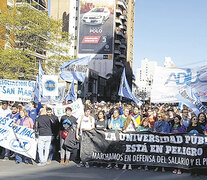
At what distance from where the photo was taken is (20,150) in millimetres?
9289

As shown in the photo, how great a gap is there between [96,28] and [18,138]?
65670 mm

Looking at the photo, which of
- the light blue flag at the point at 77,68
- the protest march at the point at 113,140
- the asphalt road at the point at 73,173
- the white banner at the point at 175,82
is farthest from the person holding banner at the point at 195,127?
the light blue flag at the point at 77,68

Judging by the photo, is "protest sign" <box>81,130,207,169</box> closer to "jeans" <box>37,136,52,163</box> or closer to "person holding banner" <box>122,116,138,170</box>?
"person holding banner" <box>122,116,138,170</box>

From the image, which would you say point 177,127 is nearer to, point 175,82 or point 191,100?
point 191,100

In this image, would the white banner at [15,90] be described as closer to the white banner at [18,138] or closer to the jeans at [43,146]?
the white banner at [18,138]

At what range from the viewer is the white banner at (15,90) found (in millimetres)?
12547

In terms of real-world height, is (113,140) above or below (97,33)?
below

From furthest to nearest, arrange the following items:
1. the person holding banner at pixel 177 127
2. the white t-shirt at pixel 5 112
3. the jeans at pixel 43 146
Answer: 1. the white t-shirt at pixel 5 112
2. the jeans at pixel 43 146
3. the person holding banner at pixel 177 127

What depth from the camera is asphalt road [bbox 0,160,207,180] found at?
7.58m

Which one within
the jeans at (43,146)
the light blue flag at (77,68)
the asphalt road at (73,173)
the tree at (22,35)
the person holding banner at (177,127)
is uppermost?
the tree at (22,35)

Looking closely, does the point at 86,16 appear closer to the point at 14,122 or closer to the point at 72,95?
the point at 72,95

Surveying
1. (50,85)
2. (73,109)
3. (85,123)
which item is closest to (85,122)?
(85,123)

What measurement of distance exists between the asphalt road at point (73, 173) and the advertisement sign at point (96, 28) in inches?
2569

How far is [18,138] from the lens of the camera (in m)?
9.41
